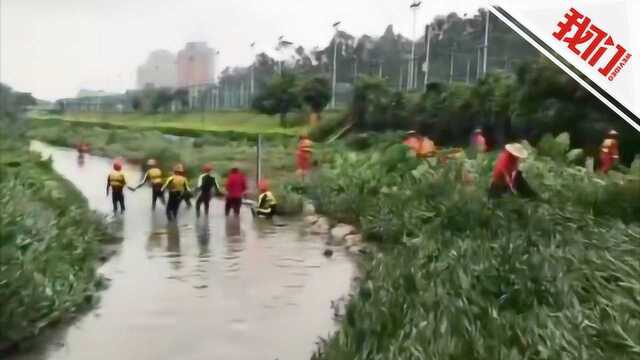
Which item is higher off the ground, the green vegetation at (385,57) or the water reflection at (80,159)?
the green vegetation at (385,57)

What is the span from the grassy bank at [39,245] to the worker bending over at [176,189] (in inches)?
10.9

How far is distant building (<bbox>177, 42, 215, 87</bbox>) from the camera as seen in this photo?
2738 millimetres

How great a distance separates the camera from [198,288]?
2686 mm

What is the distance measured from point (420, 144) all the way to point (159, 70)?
100cm

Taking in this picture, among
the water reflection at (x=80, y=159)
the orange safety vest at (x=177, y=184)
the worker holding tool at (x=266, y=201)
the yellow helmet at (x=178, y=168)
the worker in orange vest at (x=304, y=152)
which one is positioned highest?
the worker in orange vest at (x=304, y=152)

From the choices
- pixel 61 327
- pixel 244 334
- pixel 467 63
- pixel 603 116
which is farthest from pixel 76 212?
pixel 603 116

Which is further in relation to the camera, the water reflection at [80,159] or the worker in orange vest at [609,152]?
the water reflection at [80,159]

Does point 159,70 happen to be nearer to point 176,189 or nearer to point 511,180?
point 176,189

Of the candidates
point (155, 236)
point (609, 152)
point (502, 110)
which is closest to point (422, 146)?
point (502, 110)

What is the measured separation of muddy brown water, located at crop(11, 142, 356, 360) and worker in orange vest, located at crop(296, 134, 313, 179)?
0.21 metres

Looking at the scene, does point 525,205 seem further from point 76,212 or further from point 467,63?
point 76,212

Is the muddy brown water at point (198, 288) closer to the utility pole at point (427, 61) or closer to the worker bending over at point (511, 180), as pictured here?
the worker bending over at point (511, 180)

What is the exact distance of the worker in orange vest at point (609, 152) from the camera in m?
2.65

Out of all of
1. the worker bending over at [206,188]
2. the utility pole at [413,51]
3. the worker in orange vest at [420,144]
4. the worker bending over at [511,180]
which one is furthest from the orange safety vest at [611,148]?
the worker bending over at [206,188]
